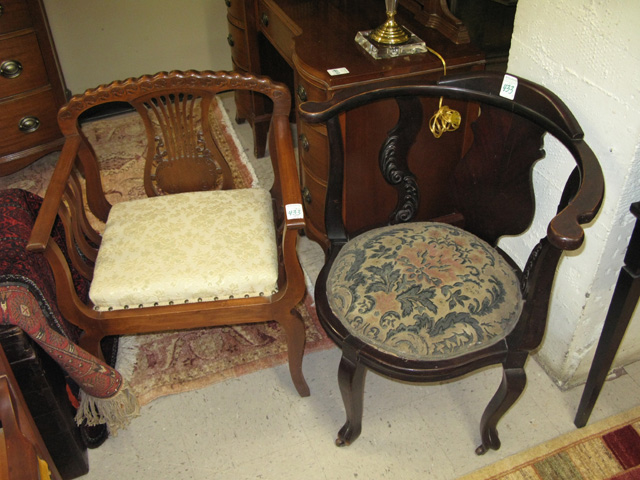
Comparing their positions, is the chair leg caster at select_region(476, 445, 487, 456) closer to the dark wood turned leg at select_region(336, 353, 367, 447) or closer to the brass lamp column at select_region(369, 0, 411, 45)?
the dark wood turned leg at select_region(336, 353, 367, 447)

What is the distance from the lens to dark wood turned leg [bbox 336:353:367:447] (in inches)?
A: 56.3

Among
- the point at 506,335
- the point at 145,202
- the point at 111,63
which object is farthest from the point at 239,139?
the point at 506,335

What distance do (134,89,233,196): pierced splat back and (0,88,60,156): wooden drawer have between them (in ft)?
3.54

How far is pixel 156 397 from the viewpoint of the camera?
5.95 ft

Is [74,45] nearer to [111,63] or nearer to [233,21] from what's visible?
[111,63]

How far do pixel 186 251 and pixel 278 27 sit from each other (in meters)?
0.95

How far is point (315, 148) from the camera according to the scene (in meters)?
1.87

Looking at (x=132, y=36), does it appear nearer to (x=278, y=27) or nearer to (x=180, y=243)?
(x=278, y=27)

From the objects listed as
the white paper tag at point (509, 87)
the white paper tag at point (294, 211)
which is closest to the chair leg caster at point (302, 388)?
the white paper tag at point (294, 211)

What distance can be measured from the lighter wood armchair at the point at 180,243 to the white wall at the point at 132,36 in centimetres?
154

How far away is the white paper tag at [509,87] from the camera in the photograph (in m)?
1.41

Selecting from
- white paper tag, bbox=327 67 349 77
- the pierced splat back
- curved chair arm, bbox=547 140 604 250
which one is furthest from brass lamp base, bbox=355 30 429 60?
curved chair arm, bbox=547 140 604 250

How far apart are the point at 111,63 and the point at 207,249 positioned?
1920 millimetres

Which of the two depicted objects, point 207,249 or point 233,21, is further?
point 233,21
